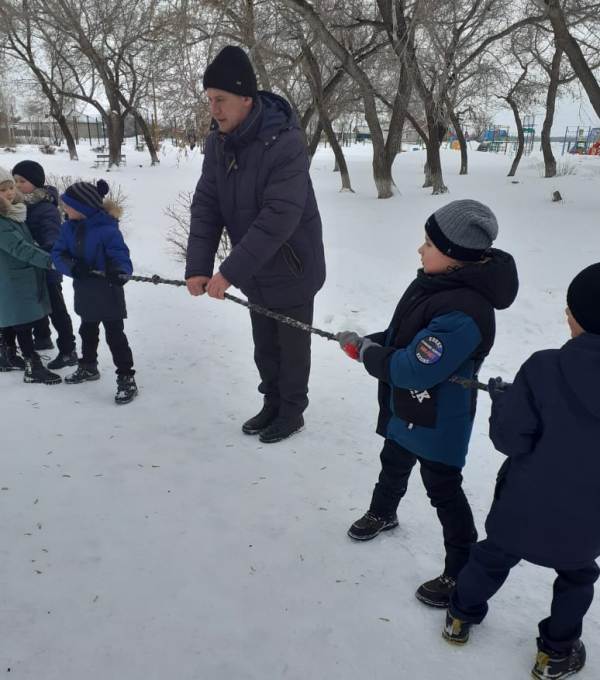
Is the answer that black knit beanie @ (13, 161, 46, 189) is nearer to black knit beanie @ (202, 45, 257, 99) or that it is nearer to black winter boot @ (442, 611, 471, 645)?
black knit beanie @ (202, 45, 257, 99)

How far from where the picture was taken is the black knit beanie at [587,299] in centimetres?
137

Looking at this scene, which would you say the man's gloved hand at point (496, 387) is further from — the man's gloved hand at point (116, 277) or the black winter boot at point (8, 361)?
the black winter boot at point (8, 361)

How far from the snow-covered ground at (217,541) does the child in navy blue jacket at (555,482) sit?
246mm

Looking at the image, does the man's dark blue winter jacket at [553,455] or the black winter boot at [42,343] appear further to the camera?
the black winter boot at [42,343]

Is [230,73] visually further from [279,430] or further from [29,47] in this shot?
[29,47]

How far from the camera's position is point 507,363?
4355mm

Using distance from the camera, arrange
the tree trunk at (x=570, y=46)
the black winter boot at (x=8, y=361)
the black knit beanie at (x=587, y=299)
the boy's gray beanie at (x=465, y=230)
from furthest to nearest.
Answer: the tree trunk at (x=570, y=46)
the black winter boot at (x=8, y=361)
the boy's gray beanie at (x=465, y=230)
the black knit beanie at (x=587, y=299)

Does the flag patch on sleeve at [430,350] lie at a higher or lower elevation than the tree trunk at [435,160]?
lower

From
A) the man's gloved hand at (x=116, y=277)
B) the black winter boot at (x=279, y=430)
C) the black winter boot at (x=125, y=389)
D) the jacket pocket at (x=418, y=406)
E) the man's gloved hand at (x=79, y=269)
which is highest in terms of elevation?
the man's gloved hand at (x=79, y=269)

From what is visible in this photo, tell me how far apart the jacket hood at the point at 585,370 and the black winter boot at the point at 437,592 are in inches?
37.4

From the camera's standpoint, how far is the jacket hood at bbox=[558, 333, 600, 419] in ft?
4.54

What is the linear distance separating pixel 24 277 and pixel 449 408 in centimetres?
318

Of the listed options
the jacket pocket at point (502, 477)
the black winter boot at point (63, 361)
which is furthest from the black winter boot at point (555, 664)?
the black winter boot at point (63, 361)

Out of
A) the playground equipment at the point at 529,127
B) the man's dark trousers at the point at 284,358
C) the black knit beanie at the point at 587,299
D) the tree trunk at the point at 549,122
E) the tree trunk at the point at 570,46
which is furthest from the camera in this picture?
the playground equipment at the point at 529,127
